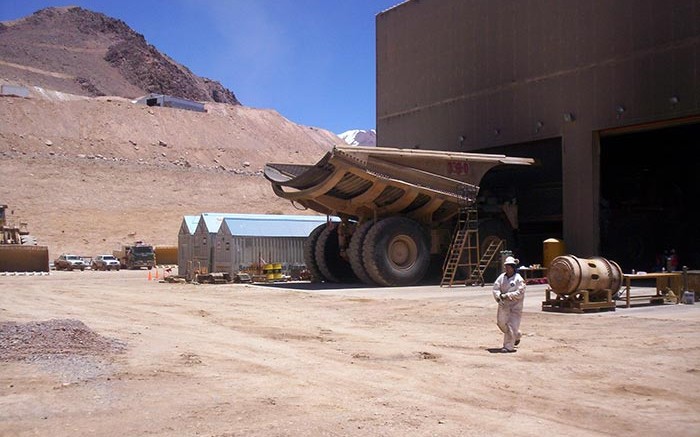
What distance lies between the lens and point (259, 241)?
3266cm

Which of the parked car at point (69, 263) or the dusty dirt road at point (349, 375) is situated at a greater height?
the parked car at point (69, 263)

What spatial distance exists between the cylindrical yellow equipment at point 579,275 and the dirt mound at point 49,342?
31.3 feet

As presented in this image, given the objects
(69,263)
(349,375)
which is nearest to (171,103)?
(69,263)

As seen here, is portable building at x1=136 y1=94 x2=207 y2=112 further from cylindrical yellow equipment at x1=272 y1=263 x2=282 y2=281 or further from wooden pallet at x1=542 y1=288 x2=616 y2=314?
wooden pallet at x1=542 y1=288 x2=616 y2=314

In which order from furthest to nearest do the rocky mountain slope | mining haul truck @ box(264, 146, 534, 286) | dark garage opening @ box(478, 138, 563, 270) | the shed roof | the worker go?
the rocky mountain slope
the shed roof
dark garage opening @ box(478, 138, 563, 270)
mining haul truck @ box(264, 146, 534, 286)
the worker

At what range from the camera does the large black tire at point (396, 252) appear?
83.7 feet

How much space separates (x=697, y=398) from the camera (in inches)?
316

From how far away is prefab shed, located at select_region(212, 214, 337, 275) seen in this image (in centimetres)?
3192

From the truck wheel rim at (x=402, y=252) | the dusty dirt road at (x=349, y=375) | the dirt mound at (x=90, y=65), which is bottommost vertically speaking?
the dusty dirt road at (x=349, y=375)

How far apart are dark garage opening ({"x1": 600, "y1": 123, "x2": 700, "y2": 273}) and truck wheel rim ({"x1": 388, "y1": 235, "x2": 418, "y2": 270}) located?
8972mm

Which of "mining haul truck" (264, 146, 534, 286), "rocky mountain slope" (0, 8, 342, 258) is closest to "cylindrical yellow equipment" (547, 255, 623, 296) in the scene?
"mining haul truck" (264, 146, 534, 286)

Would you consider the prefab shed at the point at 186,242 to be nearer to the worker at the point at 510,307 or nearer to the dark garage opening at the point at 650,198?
the dark garage opening at the point at 650,198

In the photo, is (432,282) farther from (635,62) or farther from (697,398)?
(697,398)

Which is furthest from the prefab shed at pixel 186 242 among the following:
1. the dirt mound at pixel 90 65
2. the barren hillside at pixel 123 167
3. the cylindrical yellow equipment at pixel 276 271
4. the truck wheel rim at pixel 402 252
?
the dirt mound at pixel 90 65
